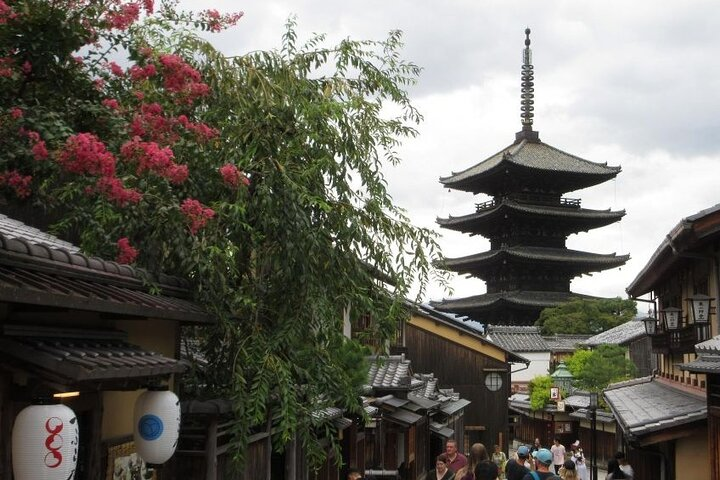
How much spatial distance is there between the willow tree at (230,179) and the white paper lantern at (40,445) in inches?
85.9

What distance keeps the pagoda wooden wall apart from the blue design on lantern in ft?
93.2

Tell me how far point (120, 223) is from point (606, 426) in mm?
29968

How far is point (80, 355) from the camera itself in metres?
5.86

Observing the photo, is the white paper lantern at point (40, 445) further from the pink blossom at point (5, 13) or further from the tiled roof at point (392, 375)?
the tiled roof at point (392, 375)

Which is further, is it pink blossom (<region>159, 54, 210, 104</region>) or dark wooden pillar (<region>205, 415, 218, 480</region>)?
dark wooden pillar (<region>205, 415, 218, 480</region>)

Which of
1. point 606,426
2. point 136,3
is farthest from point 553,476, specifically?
point 606,426

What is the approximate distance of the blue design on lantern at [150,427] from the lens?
7059mm

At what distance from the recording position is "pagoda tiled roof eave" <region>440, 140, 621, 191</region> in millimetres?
55125

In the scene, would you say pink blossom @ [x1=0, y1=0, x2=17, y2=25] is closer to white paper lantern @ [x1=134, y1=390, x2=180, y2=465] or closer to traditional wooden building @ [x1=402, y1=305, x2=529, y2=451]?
white paper lantern @ [x1=134, y1=390, x2=180, y2=465]

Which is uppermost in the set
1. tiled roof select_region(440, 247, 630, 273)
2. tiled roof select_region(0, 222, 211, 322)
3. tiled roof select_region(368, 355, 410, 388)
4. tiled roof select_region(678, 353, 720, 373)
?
tiled roof select_region(440, 247, 630, 273)

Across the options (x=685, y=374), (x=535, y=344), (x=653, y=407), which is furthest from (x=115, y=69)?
(x=535, y=344)

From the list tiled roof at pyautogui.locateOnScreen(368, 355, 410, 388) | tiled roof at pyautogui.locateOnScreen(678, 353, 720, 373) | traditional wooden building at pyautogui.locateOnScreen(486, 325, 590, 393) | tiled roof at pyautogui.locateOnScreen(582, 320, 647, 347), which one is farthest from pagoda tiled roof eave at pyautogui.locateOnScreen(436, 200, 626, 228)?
tiled roof at pyautogui.locateOnScreen(678, 353, 720, 373)

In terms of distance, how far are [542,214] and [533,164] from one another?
3.32m

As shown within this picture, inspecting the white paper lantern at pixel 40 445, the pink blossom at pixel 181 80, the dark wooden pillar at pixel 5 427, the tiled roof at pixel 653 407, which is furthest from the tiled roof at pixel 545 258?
the white paper lantern at pixel 40 445
